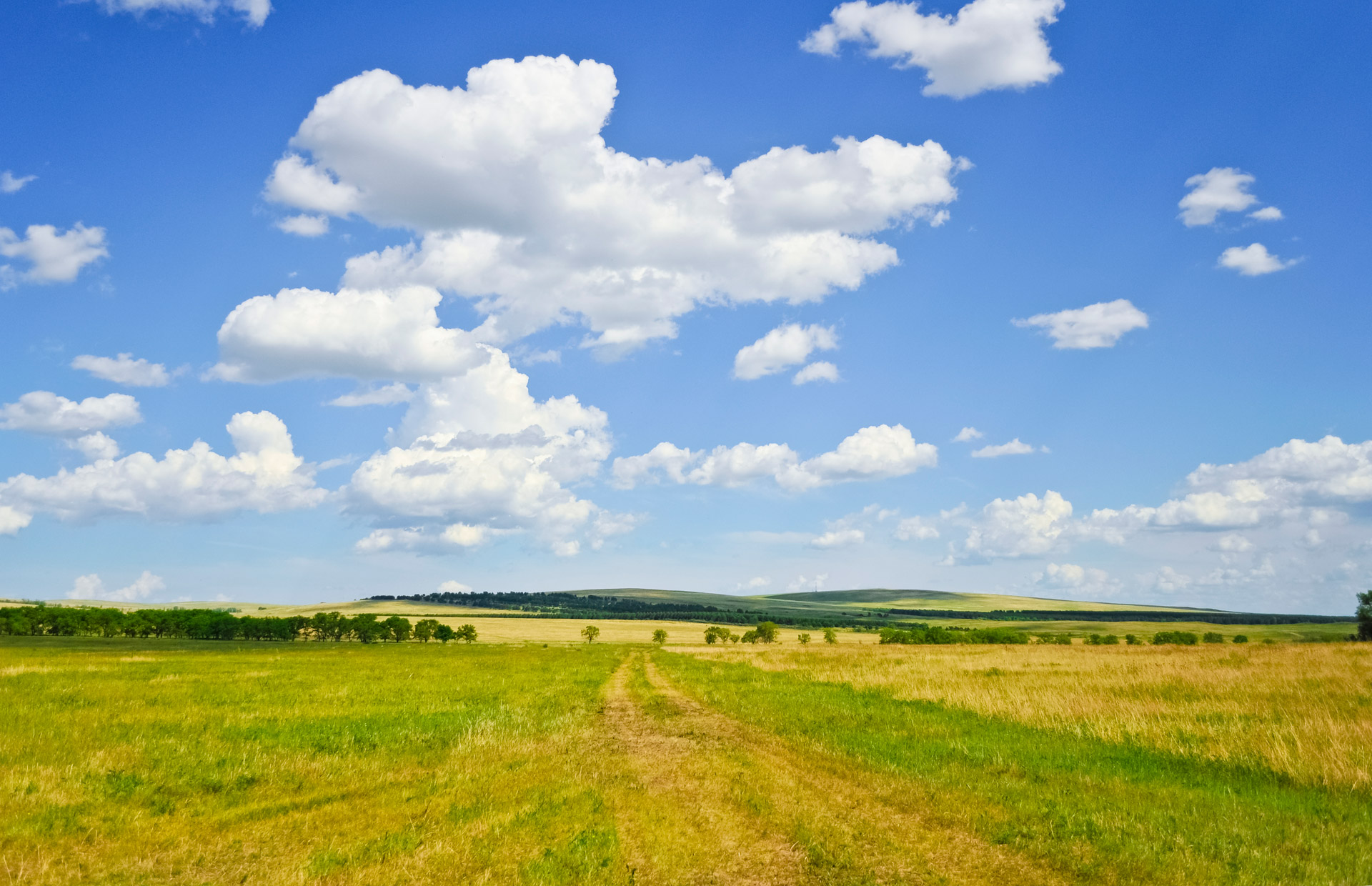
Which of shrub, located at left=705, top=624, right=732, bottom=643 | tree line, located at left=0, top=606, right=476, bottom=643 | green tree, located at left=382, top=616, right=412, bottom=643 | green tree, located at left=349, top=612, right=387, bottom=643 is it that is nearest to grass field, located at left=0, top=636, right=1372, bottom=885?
shrub, located at left=705, top=624, right=732, bottom=643

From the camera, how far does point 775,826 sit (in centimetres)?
1112

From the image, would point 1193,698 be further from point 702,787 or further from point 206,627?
point 206,627

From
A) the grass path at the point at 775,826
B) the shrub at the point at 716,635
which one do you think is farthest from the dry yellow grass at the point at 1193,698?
the shrub at the point at 716,635

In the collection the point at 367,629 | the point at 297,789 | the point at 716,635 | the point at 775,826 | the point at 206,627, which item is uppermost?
the point at 775,826

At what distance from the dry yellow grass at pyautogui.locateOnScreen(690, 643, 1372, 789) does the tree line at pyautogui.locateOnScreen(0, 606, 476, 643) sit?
128120mm

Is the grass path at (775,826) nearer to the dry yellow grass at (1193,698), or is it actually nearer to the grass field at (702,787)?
the grass field at (702,787)

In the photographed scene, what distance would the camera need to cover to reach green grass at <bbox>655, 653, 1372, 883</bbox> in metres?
9.80

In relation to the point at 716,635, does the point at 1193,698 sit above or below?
above

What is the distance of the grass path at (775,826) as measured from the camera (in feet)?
30.6

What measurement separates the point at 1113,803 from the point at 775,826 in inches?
246

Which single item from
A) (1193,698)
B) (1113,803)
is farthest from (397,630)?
(1113,803)

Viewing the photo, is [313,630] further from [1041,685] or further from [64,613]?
[1041,685]

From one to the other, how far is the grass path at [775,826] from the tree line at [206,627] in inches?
5709

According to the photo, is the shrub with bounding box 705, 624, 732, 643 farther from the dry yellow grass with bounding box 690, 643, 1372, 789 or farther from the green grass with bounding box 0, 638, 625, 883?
the green grass with bounding box 0, 638, 625, 883
